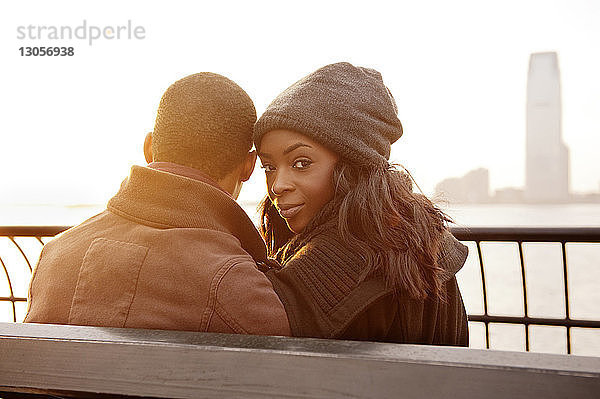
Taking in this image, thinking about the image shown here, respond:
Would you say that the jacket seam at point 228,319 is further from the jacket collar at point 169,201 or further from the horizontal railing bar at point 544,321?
the horizontal railing bar at point 544,321

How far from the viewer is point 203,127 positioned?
1747mm

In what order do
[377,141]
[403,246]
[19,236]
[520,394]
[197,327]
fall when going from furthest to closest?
[19,236] → [377,141] → [403,246] → [197,327] → [520,394]

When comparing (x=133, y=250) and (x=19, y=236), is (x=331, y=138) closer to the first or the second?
(x=133, y=250)

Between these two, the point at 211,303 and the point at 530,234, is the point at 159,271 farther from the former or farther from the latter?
the point at 530,234

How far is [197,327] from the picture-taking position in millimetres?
1387

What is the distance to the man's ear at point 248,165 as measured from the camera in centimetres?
196

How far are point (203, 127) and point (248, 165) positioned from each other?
0.91 feet

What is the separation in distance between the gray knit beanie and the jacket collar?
0.40 metres

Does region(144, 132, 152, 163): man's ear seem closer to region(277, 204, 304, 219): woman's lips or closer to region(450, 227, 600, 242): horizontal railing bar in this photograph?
region(277, 204, 304, 219): woman's lips

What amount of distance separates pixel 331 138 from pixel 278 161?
20cm

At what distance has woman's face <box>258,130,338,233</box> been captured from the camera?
193cm

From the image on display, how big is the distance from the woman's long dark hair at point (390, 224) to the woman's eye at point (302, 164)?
10cm

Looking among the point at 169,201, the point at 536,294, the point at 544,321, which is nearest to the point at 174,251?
the point at 169,201

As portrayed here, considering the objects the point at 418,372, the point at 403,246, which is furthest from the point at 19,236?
the point at 418,372
